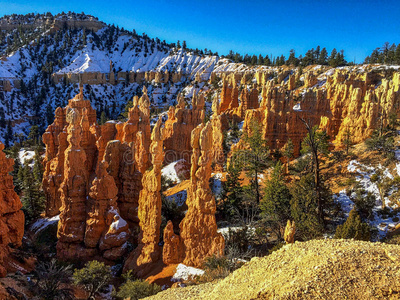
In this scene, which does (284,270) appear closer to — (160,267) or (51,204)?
(160,267)

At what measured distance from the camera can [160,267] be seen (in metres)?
17.9

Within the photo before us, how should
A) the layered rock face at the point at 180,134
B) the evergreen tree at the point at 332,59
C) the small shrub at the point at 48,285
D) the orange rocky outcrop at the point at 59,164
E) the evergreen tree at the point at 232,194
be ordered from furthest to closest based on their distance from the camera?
the evergreen tree at the point at 332,59, the layered rock face at the point at 180,134, the orange rocky outcrop at the point at 59,164, the evergreen tree at the point at 232,194, the small shrub at the point at 48,285

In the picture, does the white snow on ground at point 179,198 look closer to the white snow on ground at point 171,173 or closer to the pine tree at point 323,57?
the white snow on ground at point 171,173

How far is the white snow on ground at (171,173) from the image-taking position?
36.1 m

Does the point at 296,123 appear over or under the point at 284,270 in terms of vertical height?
over

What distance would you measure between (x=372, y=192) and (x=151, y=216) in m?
21.0

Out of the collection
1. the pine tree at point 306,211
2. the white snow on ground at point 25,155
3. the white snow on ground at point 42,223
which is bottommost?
the white snow on ground at point 42,223

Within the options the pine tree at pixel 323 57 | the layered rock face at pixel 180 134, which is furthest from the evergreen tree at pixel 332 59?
the layered rock face at pixel 180 134

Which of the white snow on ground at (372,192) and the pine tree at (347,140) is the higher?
the pine tree at (347,140)

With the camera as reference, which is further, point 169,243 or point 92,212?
point 92,212

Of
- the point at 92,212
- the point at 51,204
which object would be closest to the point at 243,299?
the point at 92,212

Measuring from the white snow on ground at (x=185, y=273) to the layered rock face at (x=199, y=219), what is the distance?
0.42m

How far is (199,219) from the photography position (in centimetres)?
1700

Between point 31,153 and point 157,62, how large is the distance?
325ft
